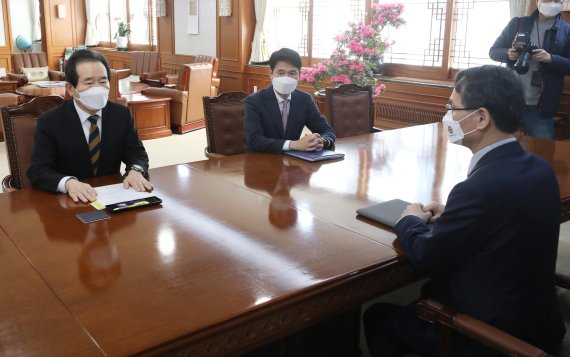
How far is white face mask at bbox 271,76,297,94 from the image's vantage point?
9.49 ft

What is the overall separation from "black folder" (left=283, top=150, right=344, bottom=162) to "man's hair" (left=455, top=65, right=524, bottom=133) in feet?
3.74

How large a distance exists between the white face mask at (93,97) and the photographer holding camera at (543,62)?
2640 millimetres

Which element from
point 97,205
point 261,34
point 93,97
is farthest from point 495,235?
point 261,34

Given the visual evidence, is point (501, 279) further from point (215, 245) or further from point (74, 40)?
point (74, 40)

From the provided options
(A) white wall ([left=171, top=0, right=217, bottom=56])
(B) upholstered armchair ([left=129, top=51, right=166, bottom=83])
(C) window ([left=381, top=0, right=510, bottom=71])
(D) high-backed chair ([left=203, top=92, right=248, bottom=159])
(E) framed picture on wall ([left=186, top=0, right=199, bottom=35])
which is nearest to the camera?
(D) high-backed chair ([left=203, top=92, right=248, bottom=159])

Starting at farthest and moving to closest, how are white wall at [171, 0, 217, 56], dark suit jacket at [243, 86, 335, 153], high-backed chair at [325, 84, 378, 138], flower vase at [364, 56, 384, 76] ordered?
white wall at [171, 0, 217, 56] → flower vase at [364, 56, 384, 76] → high-backed chair at [325, 84, 378, 138] → dark suit jacket at [243, 86, 335, 153]

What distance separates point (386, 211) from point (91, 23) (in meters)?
11.7

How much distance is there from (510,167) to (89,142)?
1615 mm

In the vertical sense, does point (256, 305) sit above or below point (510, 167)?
below

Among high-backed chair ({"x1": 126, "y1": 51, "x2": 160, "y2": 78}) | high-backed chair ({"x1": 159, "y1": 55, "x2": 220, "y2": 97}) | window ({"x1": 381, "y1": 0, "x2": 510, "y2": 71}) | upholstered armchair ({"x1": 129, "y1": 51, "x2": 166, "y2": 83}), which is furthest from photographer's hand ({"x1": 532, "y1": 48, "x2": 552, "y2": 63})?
high-backed chair ({"x1": 126, "y1": 51, "x2": 160, "y2": 78})

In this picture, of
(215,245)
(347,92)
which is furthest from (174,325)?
(347,92)

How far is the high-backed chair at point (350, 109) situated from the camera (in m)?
3.52

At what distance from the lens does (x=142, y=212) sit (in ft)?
5.69

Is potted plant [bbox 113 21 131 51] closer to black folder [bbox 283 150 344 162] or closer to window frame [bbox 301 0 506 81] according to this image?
window frame [bbox 301 0 506 81]
